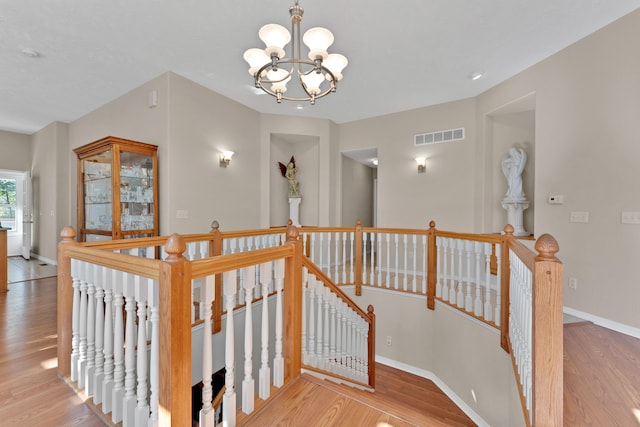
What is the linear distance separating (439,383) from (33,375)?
3891mm

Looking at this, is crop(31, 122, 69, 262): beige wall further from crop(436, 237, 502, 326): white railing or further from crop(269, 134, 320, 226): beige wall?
crop(436, 237, 502, 326): white railing

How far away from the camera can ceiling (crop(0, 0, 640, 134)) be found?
251 centimetres

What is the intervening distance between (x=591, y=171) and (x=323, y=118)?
4034mm

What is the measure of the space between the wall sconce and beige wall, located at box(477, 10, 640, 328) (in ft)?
14.2

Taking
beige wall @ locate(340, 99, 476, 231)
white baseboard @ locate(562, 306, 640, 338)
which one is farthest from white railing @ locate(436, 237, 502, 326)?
beige wall @ locate(340, 99, 476, 231)

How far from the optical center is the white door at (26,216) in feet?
19.4

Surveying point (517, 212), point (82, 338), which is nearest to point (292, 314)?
point (82, 338)

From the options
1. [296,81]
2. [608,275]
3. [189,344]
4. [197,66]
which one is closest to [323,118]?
[296,81]

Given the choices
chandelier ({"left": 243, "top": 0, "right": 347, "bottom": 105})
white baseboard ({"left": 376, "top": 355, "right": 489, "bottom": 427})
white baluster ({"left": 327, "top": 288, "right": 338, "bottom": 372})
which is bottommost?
white baseboard ({"left": 376, "top": 355, "right": 489, "bottom": 427})

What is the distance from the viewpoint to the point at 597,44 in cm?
285

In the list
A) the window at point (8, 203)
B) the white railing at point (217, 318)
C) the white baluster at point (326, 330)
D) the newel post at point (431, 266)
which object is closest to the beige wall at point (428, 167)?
the newel post at point (431, 266)

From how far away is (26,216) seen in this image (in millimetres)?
5930

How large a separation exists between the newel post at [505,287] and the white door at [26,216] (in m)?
8.59

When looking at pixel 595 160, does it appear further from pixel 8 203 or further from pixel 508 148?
pixel 8 203
